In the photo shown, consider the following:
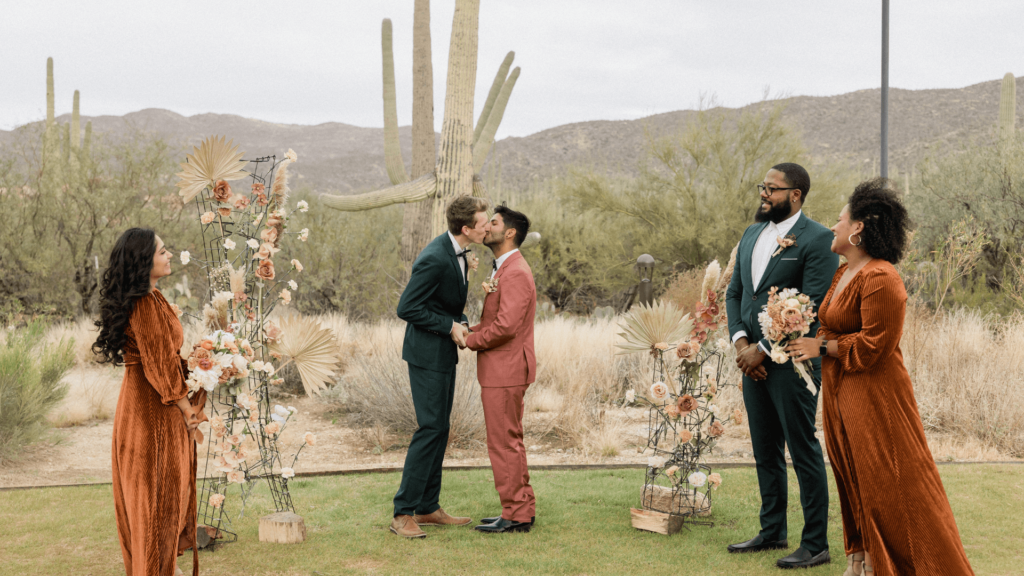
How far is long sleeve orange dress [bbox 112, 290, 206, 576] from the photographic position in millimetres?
3693

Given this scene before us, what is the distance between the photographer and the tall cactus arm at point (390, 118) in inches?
428

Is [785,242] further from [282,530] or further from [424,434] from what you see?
[282,530]

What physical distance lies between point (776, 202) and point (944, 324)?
6.41 m

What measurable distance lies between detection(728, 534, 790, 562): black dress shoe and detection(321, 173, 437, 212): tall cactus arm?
5700mm

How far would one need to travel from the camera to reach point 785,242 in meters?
4.22

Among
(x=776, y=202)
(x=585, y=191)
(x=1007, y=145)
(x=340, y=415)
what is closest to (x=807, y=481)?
(x=776, y=202)

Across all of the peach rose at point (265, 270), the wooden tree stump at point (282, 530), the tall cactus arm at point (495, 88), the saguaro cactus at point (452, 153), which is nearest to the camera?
the peach rose at point (265, 270)

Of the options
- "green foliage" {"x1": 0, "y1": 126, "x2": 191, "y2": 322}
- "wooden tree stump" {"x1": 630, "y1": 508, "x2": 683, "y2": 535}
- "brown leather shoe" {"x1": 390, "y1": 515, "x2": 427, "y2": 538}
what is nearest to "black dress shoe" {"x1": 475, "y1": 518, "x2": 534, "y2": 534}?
"brown leather shoe" {"x1": 390, "y1": 515, "x2": 427, "y2": 538}

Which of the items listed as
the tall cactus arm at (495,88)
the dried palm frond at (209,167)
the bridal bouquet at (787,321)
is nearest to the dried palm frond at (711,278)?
the bridal bouquet at (787,321)

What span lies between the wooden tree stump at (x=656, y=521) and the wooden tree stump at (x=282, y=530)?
2.09 meters

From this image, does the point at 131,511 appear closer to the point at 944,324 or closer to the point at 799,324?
the point at 799,324

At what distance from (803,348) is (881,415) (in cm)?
45

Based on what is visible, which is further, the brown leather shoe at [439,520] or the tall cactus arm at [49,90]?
the tall cactus arm at [49,90]

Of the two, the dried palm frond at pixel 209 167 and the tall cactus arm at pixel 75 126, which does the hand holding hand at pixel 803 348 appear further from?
the tall cactus arm at pixel 75 126
